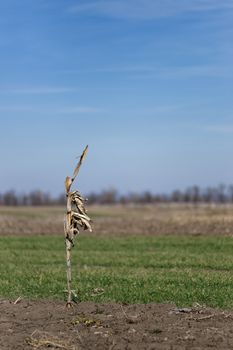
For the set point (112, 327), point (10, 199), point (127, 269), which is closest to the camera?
point (112, 327)

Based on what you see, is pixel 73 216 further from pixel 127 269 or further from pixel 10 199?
pixel 10 199

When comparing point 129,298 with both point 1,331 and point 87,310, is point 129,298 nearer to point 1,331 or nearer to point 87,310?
point 87,310

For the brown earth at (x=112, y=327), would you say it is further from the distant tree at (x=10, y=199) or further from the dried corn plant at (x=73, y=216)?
the distant tree at (x=10, y=199)

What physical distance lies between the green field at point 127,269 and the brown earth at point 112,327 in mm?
1032

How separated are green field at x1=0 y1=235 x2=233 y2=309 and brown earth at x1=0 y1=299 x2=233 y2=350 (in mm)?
1032

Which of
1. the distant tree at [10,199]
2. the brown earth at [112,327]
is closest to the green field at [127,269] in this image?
the brown earth at [112,327]

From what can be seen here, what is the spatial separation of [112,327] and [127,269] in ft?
24.1

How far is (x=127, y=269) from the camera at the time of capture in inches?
599

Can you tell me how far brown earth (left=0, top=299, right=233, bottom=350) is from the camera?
7.15 meters

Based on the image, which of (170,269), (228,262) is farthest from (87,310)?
(228,262)

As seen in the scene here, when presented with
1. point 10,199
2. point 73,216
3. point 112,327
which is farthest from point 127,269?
point 10,199

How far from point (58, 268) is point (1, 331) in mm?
7487

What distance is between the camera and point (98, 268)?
1549 centimetres

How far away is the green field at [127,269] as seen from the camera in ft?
34.9
